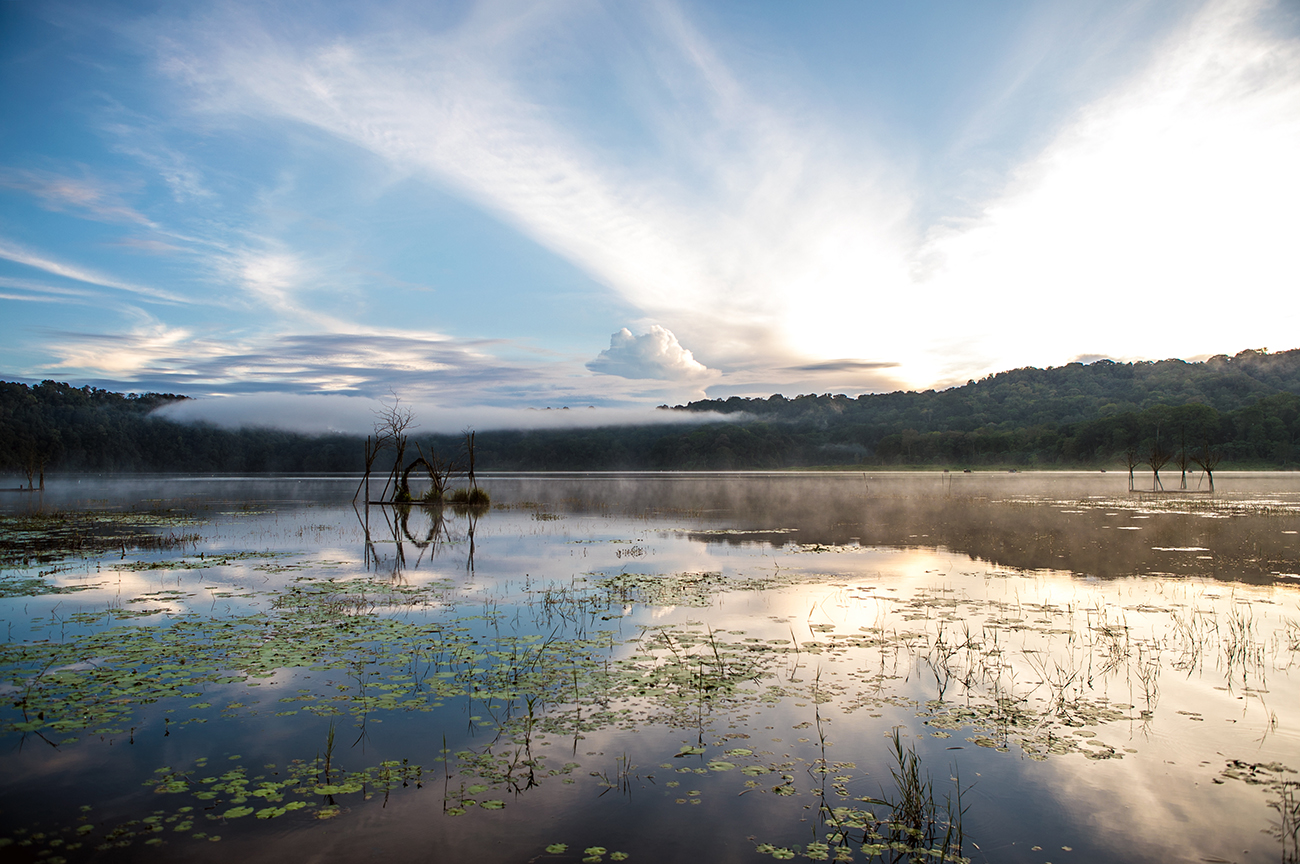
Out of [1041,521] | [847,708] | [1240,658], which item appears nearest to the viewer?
[847,708]

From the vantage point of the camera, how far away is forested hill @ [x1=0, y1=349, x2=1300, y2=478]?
112062mm

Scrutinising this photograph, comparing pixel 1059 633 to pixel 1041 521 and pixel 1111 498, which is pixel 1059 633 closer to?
pixel 1041 521

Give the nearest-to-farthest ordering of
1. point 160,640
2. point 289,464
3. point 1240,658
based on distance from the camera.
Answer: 1. point 1240,658
2. point 160,640
3. point 289,464

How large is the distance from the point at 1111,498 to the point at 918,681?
41.5 metres

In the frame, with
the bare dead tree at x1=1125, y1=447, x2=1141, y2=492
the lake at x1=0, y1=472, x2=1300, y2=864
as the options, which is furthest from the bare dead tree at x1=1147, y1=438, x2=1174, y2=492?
the lake at x1=0, y1=472, x2=1300, y2=864

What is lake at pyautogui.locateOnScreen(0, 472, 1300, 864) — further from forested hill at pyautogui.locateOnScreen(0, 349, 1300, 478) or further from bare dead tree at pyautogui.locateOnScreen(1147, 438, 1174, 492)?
forested hill at pyautogui.locateOnScreen(0, 349, 1300, 478)

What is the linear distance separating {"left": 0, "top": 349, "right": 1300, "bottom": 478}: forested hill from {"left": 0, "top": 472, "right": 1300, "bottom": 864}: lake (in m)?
113

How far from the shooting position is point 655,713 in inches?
288

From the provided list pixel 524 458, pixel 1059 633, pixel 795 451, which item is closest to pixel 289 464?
pixel 524 458

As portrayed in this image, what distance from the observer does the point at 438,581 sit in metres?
15.7

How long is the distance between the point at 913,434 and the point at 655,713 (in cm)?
15437

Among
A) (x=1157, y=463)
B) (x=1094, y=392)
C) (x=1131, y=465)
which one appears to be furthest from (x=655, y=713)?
(x=1094, y=392)

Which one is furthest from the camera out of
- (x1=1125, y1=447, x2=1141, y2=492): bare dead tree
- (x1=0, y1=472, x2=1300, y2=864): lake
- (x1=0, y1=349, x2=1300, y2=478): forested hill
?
(x1=0, y1=349, x2=1300, y2=478): forested hill

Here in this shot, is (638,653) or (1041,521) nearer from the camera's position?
(638,653)
